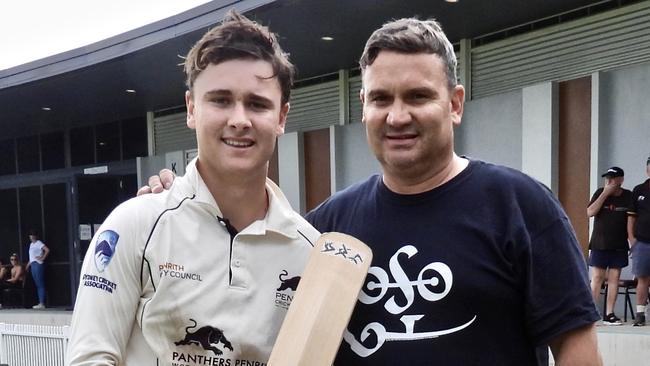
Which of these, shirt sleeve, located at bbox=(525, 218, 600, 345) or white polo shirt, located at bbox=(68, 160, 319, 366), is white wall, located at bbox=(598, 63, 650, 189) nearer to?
shirt sleeve, located at bbox=(525, 218, 600, 345)

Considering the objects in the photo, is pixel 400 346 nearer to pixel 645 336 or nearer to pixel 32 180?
pixel 645 336

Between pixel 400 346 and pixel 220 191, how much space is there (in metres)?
0.70

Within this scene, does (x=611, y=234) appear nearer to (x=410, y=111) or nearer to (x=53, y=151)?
(x=410, y=111)

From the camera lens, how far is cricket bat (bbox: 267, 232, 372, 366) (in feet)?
5.47

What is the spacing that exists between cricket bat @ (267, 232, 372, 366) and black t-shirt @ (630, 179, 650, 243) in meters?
5.37

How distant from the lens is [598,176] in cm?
762

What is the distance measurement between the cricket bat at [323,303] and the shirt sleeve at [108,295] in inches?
16.1

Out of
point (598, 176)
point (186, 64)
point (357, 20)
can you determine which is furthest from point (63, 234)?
point (186, 64)

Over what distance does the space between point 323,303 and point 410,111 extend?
60cm

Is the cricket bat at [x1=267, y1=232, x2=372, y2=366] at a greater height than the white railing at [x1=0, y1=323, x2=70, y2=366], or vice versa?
the cricket bat at [x1=267, y1=232, x2=372, y2=366]

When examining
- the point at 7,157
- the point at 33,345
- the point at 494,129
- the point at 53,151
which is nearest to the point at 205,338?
the point at 33,345

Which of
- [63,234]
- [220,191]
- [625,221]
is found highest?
[220,191]

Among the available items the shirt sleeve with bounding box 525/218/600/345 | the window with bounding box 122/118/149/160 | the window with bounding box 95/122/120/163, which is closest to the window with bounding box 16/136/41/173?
the window with bounding box 95/122/120/163

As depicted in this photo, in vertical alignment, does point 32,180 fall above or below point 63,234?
above
